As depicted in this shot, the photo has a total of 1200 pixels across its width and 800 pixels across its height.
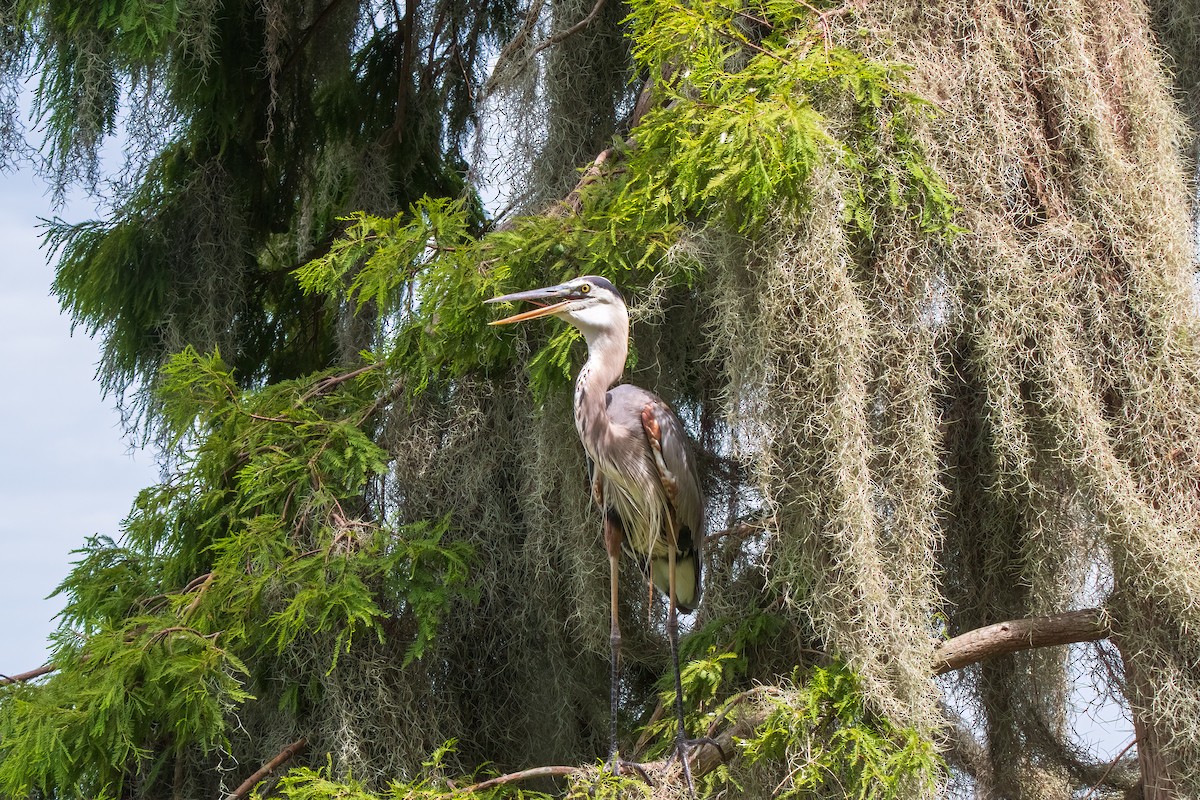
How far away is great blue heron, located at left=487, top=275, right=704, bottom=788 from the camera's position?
277cm

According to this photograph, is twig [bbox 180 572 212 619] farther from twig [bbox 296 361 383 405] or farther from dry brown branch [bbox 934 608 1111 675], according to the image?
dry brown branch [bbox 934 608 1111 675]

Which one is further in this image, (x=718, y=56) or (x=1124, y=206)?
(x=1124, y=206)

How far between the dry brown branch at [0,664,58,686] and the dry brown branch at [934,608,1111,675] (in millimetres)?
2093

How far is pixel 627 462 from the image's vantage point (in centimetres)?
292

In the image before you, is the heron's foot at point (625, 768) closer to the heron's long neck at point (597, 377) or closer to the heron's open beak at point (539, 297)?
the heron's long neck at point (597, 377)

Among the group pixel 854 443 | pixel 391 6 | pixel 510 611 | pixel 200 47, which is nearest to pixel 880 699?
pixel 854 443

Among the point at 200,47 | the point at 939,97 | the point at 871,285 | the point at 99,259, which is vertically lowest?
the point at 871,285

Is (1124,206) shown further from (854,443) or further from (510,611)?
(510,611)

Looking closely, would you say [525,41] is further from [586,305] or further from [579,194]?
[586,305]

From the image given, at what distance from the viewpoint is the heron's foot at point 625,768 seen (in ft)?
8.89

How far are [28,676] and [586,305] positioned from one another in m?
1.69

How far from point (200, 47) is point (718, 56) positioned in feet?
5.30

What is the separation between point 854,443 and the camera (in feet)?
8.25

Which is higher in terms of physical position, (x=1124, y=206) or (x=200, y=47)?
(x=200, y=47)
